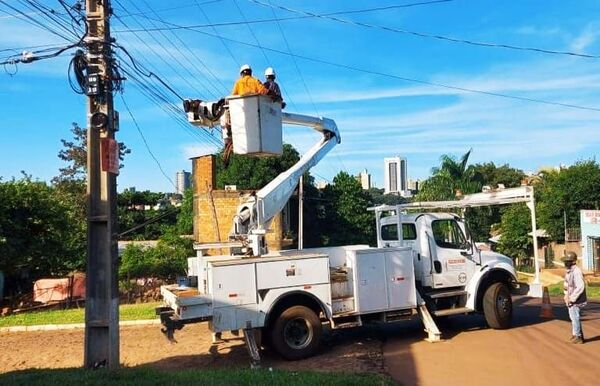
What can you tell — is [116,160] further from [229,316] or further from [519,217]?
[519,217]

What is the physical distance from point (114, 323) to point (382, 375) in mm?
4631

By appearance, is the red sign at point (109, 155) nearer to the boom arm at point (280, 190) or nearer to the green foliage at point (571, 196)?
the boom arm at point (280, 190)

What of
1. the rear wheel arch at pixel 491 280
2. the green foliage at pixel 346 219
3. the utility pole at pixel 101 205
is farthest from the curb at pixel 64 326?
the green foliage at pixel 346 219

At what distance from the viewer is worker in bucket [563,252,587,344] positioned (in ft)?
37.0

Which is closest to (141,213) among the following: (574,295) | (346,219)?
(346,219)

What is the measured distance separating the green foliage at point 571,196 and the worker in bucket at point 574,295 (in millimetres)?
34993

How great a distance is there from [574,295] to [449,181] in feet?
111

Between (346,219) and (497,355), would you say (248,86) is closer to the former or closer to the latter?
(497,355)

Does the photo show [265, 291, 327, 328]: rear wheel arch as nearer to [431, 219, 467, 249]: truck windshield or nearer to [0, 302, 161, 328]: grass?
[431, 219, 467, 249]: truck windshield

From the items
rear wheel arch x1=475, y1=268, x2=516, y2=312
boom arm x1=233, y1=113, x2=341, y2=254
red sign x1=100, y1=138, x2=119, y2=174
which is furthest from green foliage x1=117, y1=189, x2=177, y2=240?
red sign x1=100, y1=138, x2=119, y2=174

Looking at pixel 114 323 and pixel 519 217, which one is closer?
pixel 114 323

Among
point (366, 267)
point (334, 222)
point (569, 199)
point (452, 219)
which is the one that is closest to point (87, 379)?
point (366, 267)

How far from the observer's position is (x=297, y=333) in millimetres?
11094

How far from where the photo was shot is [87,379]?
7750 mm
